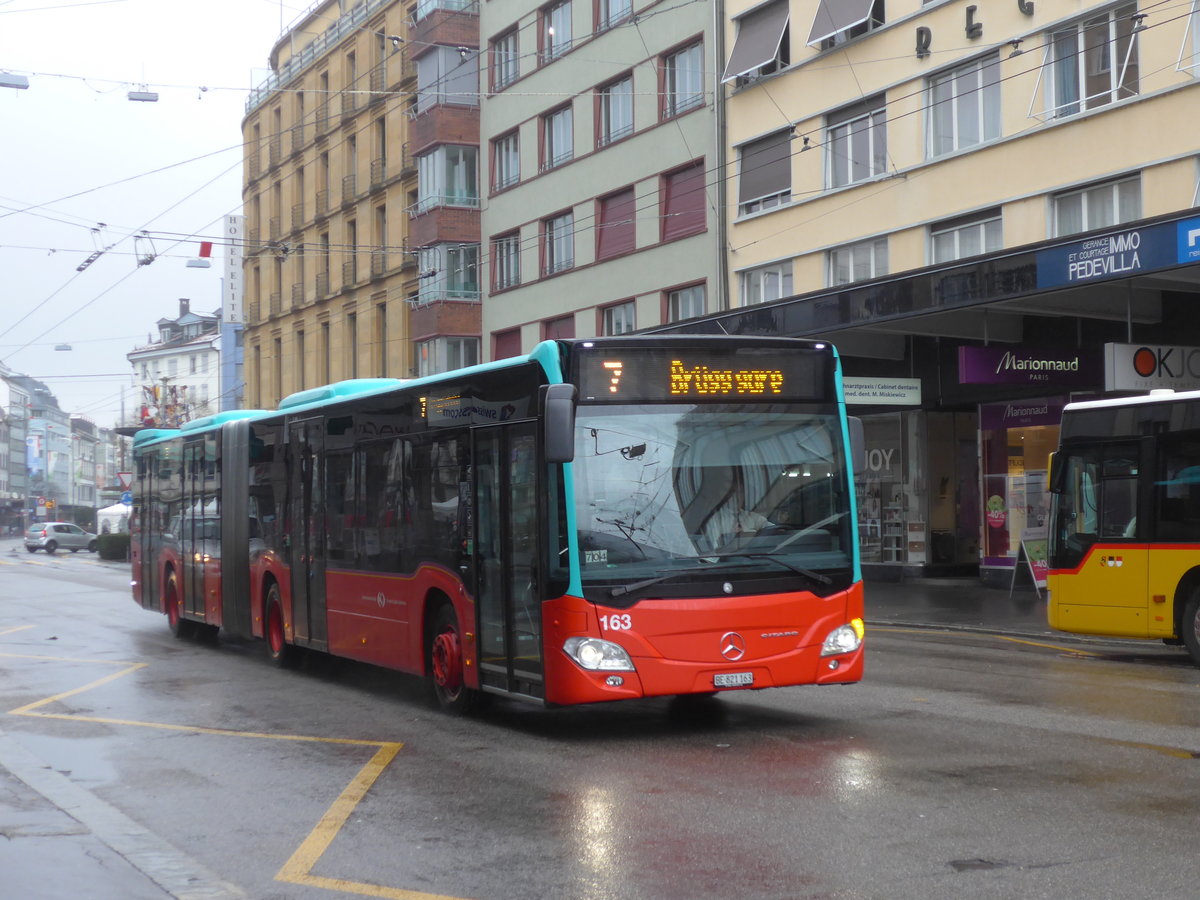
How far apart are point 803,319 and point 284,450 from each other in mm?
12242

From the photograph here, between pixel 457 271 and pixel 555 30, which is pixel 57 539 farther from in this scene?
pixel 555 30

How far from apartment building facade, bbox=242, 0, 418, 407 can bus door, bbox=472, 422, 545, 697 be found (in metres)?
35.4

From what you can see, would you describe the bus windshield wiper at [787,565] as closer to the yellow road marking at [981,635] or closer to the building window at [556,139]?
the yellow road marking at [981,635]

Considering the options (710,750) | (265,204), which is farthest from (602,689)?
(265,204)

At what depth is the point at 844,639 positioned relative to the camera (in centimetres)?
1027

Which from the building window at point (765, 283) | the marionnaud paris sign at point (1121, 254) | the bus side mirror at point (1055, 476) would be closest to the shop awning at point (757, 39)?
the building window at point (765, 283)

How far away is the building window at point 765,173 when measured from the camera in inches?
1235

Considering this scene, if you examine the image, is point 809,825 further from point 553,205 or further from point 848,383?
point 553,205

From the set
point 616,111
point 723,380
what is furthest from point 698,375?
point 616,111

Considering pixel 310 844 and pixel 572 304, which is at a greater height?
pixel 572 304

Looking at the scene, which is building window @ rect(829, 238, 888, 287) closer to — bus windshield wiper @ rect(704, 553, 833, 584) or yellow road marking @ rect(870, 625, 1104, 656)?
yellow road marking @ rect(870, 625, 1104, 656)

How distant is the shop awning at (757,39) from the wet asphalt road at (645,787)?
64.5 feet

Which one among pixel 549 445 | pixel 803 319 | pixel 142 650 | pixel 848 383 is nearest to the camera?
pixel 549 445

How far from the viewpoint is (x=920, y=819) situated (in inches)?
285
